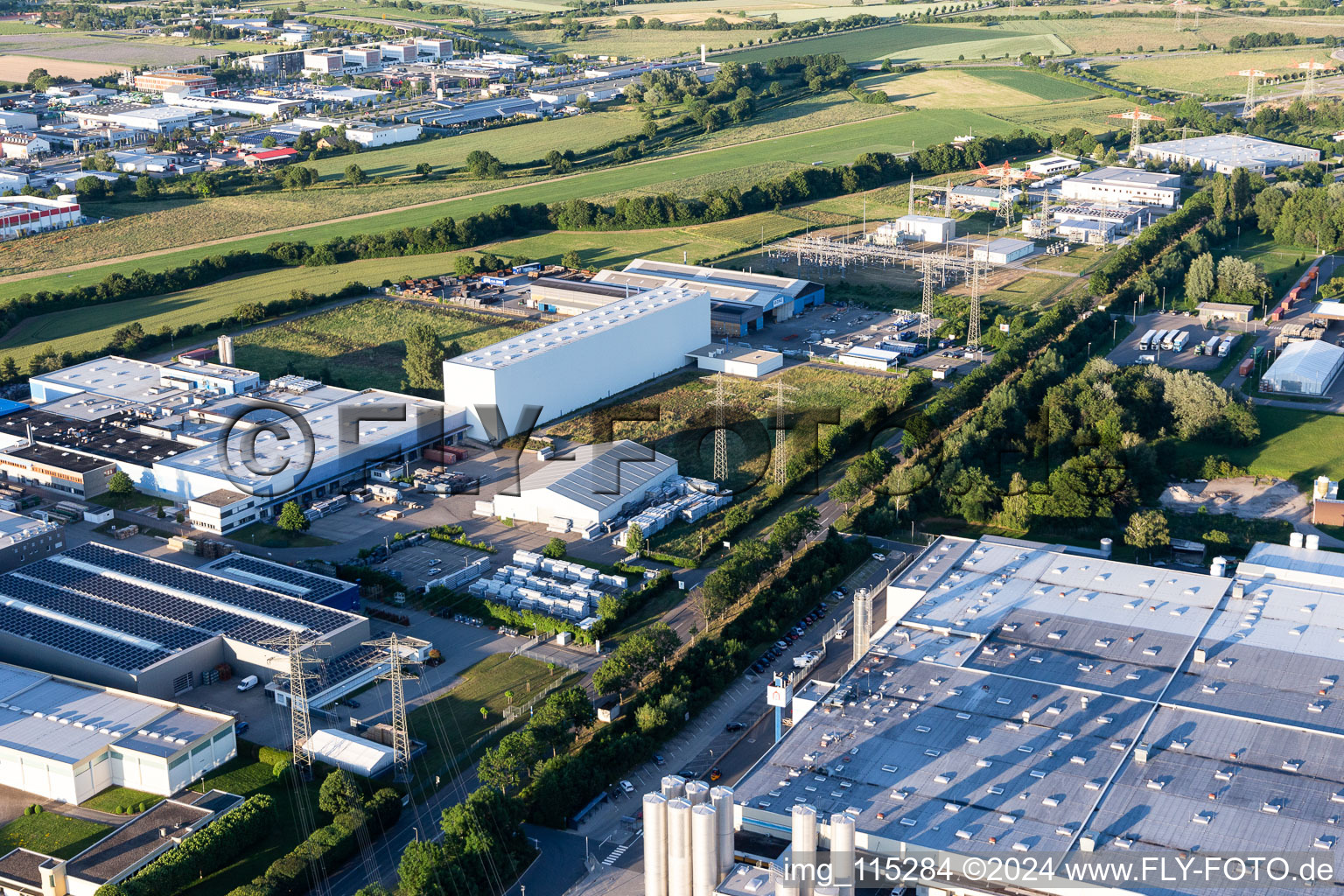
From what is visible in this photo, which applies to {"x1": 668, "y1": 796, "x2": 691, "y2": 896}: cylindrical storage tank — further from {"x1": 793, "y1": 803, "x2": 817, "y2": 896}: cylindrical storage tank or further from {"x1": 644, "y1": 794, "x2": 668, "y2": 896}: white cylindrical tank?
{"x1": 793, "y1": 803, "x2": 817, "y2": 896}: cylindrical storage tank

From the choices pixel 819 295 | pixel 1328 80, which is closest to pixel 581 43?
pixel 1328 80

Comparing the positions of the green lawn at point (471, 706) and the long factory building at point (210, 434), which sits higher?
the long factory building at point (210, 434)

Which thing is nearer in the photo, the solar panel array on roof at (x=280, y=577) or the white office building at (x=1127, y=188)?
the solar panel array on roof at (x=280, y=577)

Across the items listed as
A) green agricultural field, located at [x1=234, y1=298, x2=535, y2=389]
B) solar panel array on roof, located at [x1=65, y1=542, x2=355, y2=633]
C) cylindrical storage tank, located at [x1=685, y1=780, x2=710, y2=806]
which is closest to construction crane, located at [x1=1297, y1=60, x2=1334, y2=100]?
green agricultural field, located at [x1=234, y1=298, x2=535, y2=389]

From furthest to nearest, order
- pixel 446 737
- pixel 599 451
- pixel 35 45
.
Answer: pixel 35 45, pixel 599 451, pixel 446 737

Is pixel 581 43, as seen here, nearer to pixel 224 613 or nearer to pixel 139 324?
pixel 139 324

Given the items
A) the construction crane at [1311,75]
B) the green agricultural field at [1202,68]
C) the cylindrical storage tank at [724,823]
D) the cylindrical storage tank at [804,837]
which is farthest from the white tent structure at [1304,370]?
the green agricultural field at [1202,68]

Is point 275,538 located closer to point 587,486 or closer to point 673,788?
point 587,486

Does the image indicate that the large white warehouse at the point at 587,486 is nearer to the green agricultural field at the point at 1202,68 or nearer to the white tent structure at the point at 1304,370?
the white tent structure at the point at 1304,370
